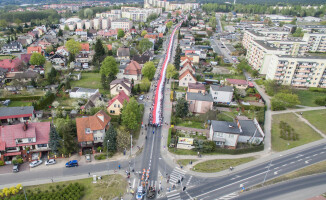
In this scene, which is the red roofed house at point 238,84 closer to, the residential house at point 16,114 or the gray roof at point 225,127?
the gray roof at point 225,127

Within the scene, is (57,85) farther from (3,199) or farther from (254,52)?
(254,52)

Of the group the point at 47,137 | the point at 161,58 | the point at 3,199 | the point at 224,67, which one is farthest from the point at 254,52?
the point at 3,199

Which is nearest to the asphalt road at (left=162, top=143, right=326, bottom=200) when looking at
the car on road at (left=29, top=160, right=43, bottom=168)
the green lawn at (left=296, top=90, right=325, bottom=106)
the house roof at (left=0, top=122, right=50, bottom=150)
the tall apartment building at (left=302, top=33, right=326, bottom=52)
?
the green lawn at (left=296, top=90, right=325, bottom=106)

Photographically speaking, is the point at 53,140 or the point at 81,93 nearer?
the point at 53,140

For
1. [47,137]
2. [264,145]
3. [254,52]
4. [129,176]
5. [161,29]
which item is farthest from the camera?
[161,29]

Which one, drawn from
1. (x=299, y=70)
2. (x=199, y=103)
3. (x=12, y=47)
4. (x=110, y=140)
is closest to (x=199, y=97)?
(x=199, y=103)

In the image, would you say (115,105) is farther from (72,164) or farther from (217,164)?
(217,164)
